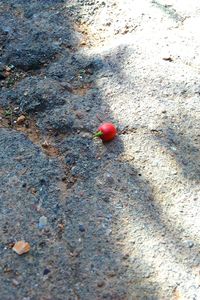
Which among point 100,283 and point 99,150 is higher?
point 99,150

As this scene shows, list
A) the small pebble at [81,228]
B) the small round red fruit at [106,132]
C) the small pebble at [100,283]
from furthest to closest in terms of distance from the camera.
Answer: the small round red fruit at [106,132], the small pebble at [81,228], the small pebble at [100,283]

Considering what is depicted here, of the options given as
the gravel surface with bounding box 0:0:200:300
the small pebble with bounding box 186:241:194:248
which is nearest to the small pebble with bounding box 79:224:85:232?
the gravel surface with bounding box 0:0:200:300

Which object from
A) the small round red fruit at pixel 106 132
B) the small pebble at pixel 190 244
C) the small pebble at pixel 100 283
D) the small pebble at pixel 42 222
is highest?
the small round red fruit at pixel 106 132

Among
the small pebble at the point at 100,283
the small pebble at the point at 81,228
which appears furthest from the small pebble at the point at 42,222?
the small pebble at the point at 100,283

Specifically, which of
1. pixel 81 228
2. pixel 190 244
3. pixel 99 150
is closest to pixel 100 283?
pixel 81 228

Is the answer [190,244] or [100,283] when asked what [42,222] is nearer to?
[100,283]

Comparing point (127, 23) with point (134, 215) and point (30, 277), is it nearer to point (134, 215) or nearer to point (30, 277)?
point (134, 215)

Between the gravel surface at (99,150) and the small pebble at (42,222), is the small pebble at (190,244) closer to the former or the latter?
the gravel surface at (99,150)
